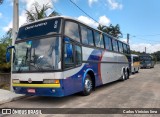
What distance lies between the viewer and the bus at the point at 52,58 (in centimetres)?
794

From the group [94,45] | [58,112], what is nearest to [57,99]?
[58,112]

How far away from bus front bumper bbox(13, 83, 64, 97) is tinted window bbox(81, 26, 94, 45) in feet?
9.87

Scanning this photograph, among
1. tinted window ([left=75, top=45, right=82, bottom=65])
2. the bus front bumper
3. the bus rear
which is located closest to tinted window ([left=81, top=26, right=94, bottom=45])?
tinted window ([left=75, top=45, right=82, bottom=65])

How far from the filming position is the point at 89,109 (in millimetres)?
7371

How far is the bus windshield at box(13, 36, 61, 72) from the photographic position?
313 inches

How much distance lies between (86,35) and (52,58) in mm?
3145

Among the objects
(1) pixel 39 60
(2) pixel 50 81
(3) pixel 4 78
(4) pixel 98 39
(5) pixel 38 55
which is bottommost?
(3) pixel 4 78

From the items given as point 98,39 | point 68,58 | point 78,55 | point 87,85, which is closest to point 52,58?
point 68,58

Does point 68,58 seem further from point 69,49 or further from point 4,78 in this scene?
point 4,78

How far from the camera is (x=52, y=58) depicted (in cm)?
796

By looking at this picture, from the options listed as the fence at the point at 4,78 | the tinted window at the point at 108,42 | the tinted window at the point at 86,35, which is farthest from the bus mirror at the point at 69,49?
the fence at the point at 4,78

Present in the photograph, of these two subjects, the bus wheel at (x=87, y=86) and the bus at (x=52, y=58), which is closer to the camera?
the bus at (x=52, y=58)

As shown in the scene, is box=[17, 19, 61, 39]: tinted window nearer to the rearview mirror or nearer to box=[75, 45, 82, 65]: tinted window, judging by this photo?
the rearview mirror

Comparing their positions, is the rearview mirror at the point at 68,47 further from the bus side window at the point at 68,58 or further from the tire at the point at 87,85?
the tire at the point at 87,85
